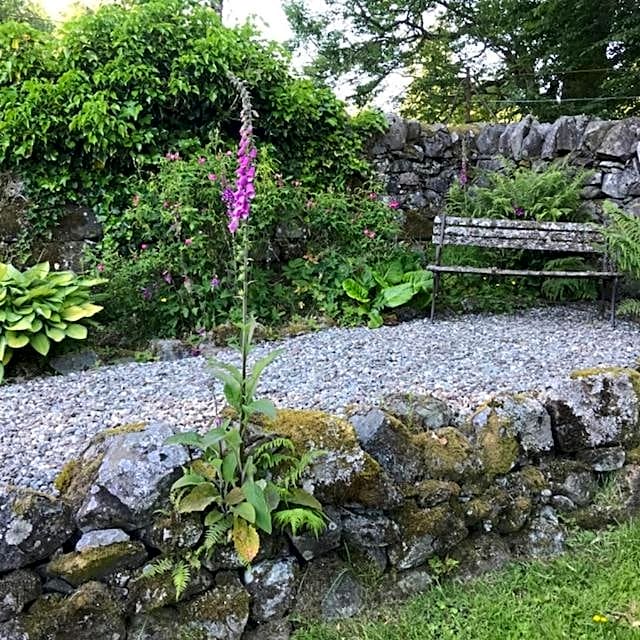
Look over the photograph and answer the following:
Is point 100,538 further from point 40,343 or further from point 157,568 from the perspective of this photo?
point 40,343

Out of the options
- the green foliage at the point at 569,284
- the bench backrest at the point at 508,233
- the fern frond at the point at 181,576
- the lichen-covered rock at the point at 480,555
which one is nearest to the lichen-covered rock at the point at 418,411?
the lichen-covered rock at the point at 480,555

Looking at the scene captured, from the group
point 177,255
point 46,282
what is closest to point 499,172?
point 177,255

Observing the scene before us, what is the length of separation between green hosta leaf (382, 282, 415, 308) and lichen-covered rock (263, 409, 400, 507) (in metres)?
2.59

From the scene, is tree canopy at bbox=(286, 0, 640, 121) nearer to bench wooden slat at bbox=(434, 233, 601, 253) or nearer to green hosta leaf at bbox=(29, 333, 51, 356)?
bench wooden slat at bbox=(434, 233, 601, 253)

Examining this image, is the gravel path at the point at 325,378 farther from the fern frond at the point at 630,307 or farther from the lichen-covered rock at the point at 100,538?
the lichen-covered rock at the point at 100,538

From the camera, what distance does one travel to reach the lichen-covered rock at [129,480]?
5.45ft

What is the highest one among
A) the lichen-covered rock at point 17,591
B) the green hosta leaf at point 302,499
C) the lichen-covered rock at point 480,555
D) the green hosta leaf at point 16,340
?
the green hosta leaf at point 16,340

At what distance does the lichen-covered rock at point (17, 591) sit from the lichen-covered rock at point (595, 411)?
6.08ft

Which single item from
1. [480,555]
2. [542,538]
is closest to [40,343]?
[480,555]

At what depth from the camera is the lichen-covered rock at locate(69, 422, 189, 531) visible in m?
1.66

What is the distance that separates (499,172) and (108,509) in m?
5.16

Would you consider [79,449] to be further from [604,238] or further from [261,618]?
[604,238]

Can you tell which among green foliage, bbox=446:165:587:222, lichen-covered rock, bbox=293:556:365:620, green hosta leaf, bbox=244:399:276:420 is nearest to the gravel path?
green hosta leaf, bbox=244:399:276:420

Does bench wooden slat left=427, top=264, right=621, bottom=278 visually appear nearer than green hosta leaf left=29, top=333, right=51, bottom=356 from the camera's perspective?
No
